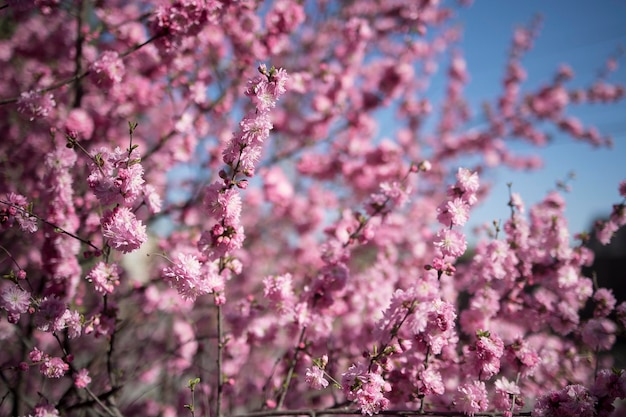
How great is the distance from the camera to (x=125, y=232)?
→ 1.66m

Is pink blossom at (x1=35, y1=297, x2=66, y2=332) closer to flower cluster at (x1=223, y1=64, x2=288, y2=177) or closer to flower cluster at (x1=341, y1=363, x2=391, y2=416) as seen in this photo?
flower cluster at (x1=223, y1=64, x2=288, y2=177)

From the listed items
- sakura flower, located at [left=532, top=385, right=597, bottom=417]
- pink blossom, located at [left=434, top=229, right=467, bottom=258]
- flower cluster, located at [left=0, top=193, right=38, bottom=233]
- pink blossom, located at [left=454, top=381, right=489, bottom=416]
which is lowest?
sakura flower, located at [left=532, top=385, right=597, bottom=417]

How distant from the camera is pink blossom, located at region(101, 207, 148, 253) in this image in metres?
1.66

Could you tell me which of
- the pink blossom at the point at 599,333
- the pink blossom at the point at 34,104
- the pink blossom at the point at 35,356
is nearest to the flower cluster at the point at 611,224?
the pink blossom at the point at 599,333

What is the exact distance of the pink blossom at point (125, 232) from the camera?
1.66 m

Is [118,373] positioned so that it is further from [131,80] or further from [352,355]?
[131,80]

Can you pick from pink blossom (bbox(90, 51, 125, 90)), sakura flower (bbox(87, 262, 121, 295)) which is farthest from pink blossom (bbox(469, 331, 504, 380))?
pink blossom (bbox(90, 51, 125, 90))

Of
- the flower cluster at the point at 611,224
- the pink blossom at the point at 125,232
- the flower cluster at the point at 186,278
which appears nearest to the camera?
the pink blossom at the point at 125,232

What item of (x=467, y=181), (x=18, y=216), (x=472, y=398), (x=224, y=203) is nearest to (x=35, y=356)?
(x=18, y=216)

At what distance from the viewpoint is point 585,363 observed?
3088 millimetres

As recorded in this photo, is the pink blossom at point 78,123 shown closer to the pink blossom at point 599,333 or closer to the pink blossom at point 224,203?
the pink blossom at point 224,203

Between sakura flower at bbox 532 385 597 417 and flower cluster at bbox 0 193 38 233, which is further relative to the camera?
flower cluster at bbox 0 193 38 233

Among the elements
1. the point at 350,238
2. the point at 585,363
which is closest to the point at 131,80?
the point at 350,238

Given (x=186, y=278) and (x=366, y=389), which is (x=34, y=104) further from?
Result: (x=366, y=389)
